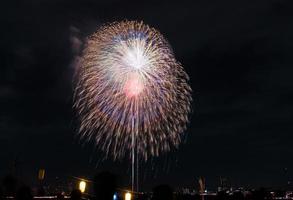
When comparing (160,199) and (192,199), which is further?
(192,199)

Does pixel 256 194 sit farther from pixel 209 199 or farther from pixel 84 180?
pixel 209 199

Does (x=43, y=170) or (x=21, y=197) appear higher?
(x=43, y=170)

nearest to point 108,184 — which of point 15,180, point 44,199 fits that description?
point 44,199

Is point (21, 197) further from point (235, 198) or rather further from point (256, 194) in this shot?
point (235, 198)

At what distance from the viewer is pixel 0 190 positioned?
29.1m

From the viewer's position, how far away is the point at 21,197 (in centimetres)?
2189

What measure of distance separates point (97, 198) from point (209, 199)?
598 ft

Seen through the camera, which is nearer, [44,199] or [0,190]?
[0,190]

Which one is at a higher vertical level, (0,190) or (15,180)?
(15,180)

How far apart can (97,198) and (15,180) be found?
255 ft

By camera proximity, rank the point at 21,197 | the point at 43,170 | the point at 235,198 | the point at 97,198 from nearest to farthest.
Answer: the point at 97,198 → the point at 21,197 → the point at 43,170 → the point at 235,198

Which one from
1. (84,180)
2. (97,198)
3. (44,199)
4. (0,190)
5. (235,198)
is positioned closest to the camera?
(97,198)

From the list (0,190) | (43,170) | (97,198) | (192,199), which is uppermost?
(192,199)

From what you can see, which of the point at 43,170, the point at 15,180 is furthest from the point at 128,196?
the point at 15,180
